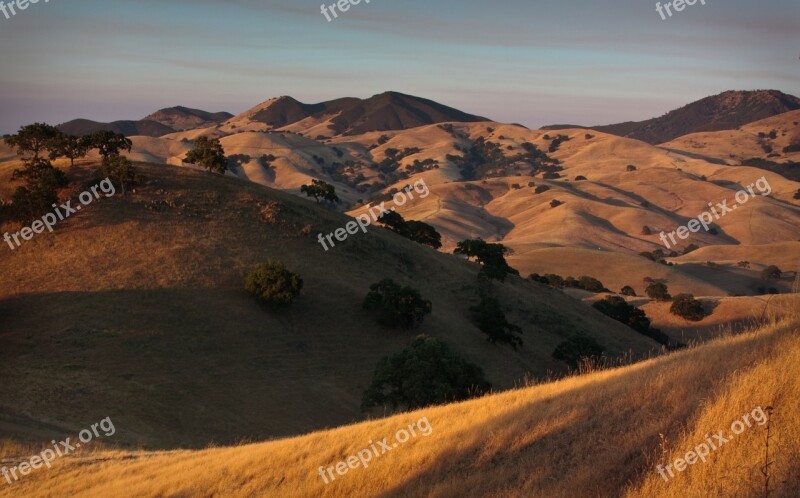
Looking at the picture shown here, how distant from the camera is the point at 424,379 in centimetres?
3344

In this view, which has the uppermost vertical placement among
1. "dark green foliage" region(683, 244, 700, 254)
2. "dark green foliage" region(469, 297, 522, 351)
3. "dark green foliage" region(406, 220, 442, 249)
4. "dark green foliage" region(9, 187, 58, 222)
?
"dark green foliage" region(9, 187, 58, 222)

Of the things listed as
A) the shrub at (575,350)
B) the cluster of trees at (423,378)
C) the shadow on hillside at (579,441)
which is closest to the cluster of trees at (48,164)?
the cluster of trees at (423,378)

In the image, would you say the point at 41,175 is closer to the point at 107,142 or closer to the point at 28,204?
the point at 28,204

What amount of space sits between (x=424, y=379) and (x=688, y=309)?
48141 mm

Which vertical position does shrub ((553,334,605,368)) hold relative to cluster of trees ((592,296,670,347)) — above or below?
above

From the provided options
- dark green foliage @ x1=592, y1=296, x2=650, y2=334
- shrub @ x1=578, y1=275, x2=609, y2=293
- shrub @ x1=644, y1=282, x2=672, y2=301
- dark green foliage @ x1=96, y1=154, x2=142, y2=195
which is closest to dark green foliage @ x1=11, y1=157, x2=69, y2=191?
dark green foliage @ x1=96, y1=154, x2=142, y2=195

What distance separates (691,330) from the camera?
229 feet

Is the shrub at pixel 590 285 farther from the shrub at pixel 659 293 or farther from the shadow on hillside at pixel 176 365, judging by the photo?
the shadow on hillside at pixel 176 365

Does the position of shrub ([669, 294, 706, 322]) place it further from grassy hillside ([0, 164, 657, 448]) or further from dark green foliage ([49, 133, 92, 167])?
dark green foliage ([49, 133, 92, 167])

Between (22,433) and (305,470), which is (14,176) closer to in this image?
(22,433)

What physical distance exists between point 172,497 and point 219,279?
115ft

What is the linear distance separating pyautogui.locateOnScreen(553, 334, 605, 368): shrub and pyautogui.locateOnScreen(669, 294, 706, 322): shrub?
24171mm

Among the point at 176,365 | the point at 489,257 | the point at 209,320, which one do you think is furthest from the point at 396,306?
the point at 489,257

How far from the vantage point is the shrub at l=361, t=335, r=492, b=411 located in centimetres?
3272
